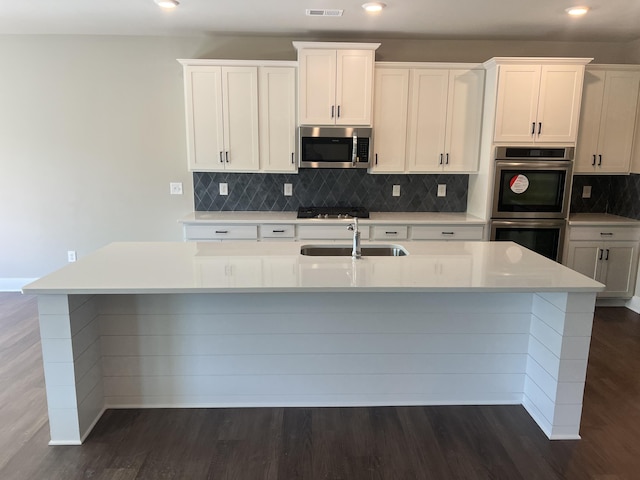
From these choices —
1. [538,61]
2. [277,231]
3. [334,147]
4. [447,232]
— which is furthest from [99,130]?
[538,61]

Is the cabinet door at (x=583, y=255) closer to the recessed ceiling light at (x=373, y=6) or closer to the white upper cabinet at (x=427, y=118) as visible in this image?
the white upper cabinet at (x=427, y=118)

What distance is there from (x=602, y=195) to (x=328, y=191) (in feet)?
9.32

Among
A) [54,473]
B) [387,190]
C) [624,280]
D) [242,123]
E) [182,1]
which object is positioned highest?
[182,1]

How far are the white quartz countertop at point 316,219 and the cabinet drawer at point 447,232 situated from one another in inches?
2.2

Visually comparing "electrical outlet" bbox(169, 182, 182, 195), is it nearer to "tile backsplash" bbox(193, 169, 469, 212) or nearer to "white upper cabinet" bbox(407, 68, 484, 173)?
"tile backsplash" bbox(193, 169, 469, 212)

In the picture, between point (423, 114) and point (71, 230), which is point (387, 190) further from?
point (71, 230)

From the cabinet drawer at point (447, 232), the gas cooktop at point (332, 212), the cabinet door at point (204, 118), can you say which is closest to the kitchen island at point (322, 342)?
the cabinet drawer at point (447, 232)

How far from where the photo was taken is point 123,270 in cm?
234

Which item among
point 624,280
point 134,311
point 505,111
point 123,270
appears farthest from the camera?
point 624,280

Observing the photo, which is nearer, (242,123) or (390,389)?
(390,389)

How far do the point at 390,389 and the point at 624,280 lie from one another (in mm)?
3043

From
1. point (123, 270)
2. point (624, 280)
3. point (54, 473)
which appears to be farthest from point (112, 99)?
point (624, 280)

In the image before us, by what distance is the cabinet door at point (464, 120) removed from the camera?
13.8ft

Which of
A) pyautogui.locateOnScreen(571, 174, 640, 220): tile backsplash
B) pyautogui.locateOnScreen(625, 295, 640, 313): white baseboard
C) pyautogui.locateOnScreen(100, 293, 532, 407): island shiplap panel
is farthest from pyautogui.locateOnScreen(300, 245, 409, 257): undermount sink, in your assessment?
pyautogui.locateOnScreen(625, 295, 640, 313): white baseboard
